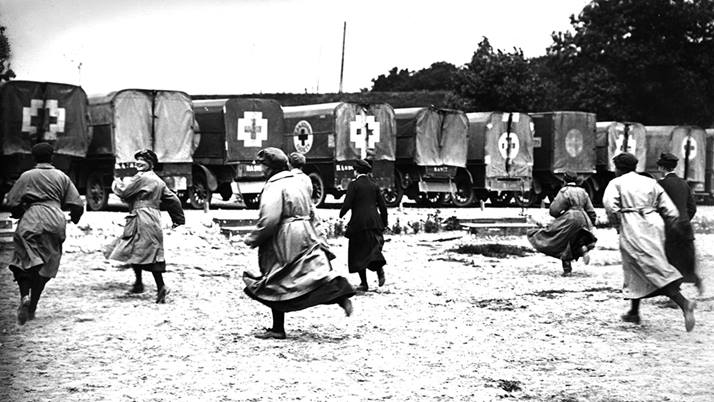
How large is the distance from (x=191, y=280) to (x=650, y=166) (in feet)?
76.0

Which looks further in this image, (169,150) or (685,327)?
(169,150)

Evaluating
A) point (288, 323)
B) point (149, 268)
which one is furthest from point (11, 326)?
point (288, 323)

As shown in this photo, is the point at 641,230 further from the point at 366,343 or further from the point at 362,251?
the point at 362,251

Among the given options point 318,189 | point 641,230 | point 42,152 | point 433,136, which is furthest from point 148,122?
point 641,230

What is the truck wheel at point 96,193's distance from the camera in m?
20.5

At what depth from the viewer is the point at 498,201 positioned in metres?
29.2

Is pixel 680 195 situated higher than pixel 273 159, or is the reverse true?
pixel 273 159

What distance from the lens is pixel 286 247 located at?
7168mm

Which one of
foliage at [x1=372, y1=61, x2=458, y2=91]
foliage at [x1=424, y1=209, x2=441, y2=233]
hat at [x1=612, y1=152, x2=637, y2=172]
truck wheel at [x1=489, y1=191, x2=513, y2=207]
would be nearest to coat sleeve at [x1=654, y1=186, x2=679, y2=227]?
hat at [x1=612, y1=152, x2=637, y2=172]

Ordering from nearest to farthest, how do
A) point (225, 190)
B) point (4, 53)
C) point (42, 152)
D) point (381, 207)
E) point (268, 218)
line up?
1. point (4, 53)
2. point (268, 218)
3. point (42, 152)
4. point (381, 207)
5. point (225, 190)

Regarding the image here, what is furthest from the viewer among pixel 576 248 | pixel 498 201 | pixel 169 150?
pixel 498 201

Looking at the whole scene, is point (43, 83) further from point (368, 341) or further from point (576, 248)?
point (368, 341)

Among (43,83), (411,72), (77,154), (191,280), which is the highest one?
(411,72)

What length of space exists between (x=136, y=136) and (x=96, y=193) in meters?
1.67
